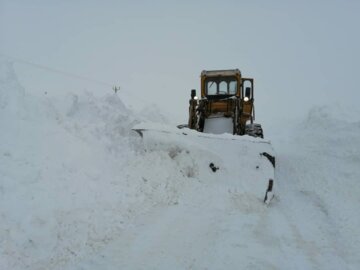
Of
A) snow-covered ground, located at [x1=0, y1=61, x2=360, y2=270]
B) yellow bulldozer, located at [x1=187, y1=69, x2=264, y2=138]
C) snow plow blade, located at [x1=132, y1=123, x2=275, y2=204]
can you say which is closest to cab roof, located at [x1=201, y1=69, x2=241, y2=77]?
yellow bulldozer, located at [x1=187, y1=69, x2=264, y2=138]

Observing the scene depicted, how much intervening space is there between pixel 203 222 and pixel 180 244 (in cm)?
104

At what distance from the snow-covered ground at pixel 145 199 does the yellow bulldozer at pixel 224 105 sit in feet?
6.62

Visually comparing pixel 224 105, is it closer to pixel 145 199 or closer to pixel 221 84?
pixel 221 84

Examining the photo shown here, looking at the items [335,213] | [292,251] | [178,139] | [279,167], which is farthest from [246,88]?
[292,251]

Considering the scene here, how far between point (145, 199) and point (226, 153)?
94.6 inches

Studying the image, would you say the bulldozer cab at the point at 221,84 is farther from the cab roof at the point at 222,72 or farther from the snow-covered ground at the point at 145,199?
the snow-covered ground at the point at 145,199

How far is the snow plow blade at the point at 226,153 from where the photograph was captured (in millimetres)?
8523

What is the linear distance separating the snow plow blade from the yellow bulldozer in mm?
2355

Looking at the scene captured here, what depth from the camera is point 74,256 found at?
199 inches

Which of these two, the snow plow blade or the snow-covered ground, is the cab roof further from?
the snow plow blade

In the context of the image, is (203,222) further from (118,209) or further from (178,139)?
(178,139)

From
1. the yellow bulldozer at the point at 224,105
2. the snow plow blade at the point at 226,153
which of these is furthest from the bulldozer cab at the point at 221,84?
the snow plow blade at the point at 226,153

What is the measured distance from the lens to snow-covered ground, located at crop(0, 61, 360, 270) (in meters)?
5.15

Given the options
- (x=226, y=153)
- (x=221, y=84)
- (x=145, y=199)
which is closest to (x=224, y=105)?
(x=221, y=84)
